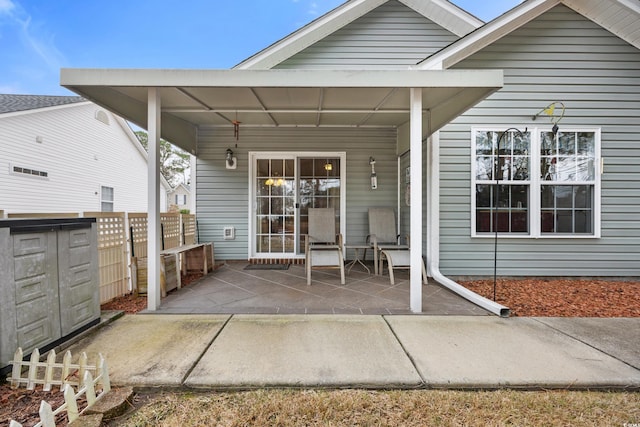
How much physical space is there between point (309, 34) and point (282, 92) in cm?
279

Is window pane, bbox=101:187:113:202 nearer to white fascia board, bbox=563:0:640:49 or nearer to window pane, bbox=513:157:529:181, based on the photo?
window pane, bbox=513:157:529:181

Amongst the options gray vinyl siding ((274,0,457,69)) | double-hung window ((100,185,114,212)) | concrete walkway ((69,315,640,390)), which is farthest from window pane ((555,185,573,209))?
double-hung window ((100,185,114,212))

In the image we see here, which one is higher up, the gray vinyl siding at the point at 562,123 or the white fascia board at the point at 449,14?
the white fascia board at the point at 449,14

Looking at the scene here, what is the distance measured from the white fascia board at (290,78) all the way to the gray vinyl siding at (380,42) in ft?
10.1

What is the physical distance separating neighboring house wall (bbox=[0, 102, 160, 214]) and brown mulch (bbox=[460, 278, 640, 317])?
11.0 meters

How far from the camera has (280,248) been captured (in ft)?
18.7

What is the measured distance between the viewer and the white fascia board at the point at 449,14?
5168mm

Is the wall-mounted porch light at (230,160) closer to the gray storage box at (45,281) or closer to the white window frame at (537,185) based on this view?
the gray storage box at (45,281)

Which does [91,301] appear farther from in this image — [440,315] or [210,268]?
[440,315]

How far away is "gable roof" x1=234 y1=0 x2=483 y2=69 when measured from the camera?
519 cm

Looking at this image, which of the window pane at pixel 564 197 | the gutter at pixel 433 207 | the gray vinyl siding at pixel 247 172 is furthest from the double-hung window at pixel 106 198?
the window pane at pixel 564 197

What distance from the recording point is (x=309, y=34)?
5.29 m

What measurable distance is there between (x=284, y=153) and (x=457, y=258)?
3640mm

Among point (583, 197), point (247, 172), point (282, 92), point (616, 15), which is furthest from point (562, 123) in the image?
point (247, 172)
